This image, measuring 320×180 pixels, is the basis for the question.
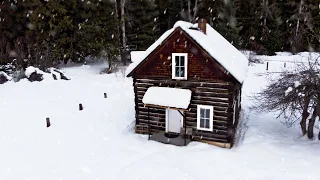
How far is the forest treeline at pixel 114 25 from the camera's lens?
30.5 meters

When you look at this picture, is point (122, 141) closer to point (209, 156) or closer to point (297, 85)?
point (209, 156)

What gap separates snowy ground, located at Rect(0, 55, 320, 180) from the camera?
11.8 metres

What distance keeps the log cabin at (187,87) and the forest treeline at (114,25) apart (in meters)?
14.5

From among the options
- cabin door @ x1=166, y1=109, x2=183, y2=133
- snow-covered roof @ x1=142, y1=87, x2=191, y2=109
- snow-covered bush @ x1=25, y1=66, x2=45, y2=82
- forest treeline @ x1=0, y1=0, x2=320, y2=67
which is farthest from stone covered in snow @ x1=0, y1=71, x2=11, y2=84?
cabin door @ x1=166, y1=109, x2=183, y2=133

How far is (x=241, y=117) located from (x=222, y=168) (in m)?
7.39

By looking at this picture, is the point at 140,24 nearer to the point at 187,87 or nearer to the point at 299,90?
the point at 187,87

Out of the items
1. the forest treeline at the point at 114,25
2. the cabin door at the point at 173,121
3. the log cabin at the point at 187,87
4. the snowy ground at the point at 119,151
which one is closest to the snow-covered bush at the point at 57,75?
the forest treeline at the point at 114,25

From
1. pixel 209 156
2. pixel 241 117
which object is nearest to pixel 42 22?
pixel 241 117

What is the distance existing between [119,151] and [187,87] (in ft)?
15.0

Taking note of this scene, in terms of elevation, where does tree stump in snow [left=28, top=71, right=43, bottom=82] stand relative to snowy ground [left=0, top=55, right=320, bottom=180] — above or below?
above

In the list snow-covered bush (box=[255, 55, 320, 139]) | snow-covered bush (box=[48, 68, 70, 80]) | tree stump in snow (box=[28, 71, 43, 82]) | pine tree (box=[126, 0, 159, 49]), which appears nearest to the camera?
snow-covered bush (box=[255, 55, 320, 139])

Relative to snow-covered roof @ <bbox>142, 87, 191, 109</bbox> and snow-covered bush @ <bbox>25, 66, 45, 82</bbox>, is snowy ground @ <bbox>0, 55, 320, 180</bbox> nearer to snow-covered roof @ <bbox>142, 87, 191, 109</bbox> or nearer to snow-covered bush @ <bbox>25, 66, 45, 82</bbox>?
snow-covered roof @ <bbox>142, 87, 191, 109</bbox>

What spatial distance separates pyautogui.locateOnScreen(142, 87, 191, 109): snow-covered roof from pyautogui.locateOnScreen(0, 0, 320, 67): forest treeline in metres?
15.6

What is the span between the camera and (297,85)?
1302 centimetres
